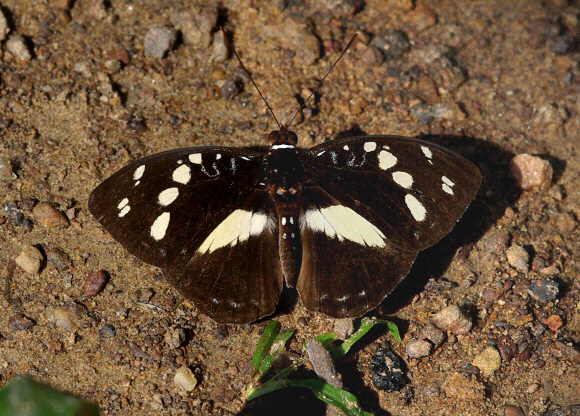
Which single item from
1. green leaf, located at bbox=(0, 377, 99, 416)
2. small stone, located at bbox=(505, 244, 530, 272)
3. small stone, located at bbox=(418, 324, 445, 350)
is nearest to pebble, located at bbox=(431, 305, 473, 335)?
small stone, located at bbox=(418, 324, 445, 350)

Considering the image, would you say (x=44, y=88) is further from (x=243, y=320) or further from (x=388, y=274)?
(x=388, y=274)

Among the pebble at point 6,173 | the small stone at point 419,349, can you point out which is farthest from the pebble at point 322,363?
the pebble at point 6,173

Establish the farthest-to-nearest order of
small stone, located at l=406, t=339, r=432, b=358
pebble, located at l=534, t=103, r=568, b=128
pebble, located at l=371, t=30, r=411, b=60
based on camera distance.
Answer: pebble, located at l=371, t=30, r=411, b=60
pebble, located at l=534, t=103, r=568, b=128
small stone, located at l=406, t=339, r=432, b=358

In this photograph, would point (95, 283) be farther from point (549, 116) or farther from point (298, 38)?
point (549, 116)

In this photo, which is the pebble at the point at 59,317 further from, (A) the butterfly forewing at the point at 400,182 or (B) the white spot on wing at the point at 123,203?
(A) the butterfly forewing at the point at 400,182

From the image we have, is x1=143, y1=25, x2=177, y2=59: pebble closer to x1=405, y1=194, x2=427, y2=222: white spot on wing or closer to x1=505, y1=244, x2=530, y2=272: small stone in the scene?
x1=405, y1=194, x2=427, y2=222: white spot on wing

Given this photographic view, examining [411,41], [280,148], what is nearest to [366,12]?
[411,41]
